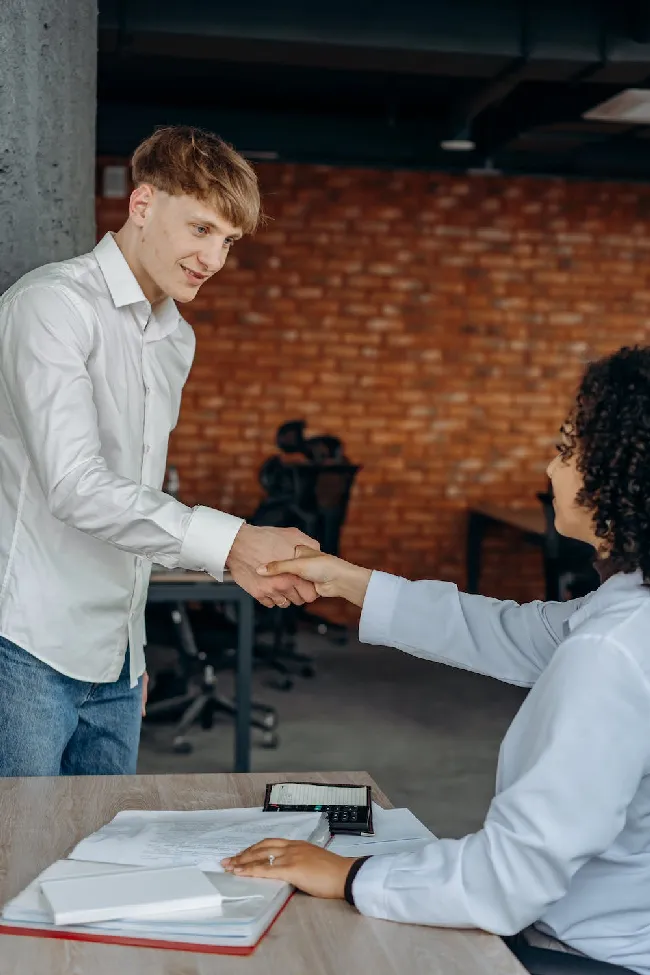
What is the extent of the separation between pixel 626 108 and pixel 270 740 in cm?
399

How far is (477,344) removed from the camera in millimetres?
8203

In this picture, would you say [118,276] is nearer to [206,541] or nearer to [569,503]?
[206,541]

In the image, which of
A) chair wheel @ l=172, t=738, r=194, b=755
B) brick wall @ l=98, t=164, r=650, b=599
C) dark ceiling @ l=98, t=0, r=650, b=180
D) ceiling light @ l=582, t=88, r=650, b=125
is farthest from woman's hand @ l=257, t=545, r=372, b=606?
brick wall @ l=98, t=164, r=650, b=599

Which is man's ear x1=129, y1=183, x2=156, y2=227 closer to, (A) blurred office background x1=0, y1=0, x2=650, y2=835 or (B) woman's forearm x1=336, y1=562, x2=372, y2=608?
(B) woman's forearm x1=336, y1=562, x2=372, y2=608

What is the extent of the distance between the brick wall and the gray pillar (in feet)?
18.0

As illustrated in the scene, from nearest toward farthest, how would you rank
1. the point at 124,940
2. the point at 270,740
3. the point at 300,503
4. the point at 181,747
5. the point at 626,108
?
the point at 124,940 → the point at 181,747 → the point at 270,740 → the point at 300,503 → the point at 626,108

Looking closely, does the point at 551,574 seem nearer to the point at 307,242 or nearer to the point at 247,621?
the point at 247,621

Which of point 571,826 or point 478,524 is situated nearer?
point 571,826

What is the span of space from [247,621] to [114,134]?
4272mm

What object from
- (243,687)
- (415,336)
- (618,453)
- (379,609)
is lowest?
(243,687)

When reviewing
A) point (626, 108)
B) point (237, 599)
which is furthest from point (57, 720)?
point (626, 108)

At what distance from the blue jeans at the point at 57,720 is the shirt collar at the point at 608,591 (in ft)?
3.03

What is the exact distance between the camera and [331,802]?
163cm

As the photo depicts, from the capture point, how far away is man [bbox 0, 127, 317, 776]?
6.10ft
